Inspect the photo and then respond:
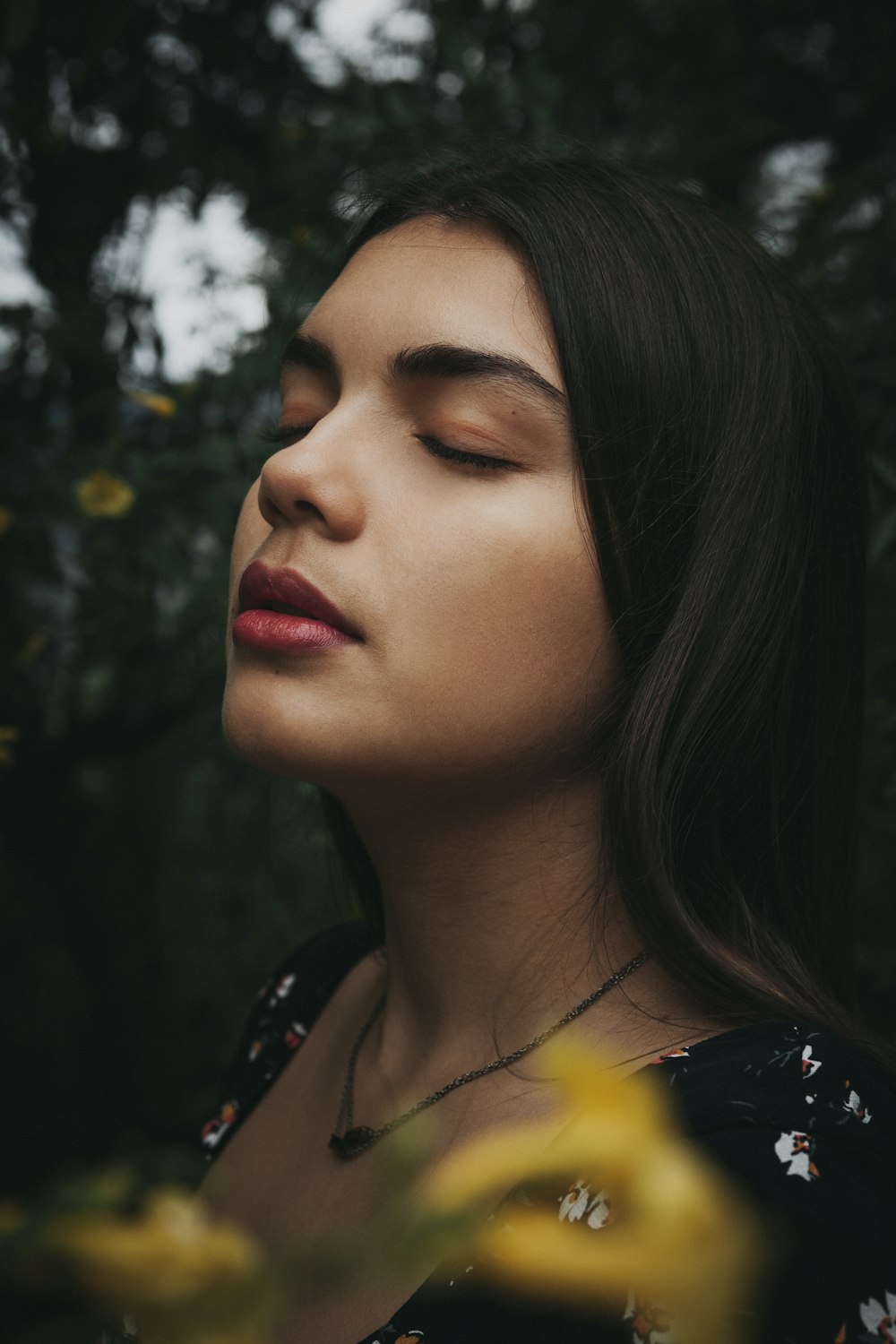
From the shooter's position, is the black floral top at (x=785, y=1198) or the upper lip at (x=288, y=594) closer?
the black floral top at (x=785, y=1198)

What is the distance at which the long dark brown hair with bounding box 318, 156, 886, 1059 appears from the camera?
110 centimetres

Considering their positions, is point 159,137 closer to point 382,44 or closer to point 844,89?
point 382,44

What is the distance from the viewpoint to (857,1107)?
0.92 meters

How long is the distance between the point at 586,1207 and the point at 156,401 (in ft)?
5.18

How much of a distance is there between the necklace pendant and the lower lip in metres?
0.54

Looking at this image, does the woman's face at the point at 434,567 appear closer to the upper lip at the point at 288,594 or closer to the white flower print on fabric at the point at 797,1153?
the upper lip at the point at 288,594

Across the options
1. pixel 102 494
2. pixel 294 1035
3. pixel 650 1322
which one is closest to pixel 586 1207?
pixel 650 1322

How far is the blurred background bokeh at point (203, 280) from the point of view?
1835 millimetres

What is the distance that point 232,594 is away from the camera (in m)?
1.20

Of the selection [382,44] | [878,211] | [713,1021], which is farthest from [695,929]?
[382,44]

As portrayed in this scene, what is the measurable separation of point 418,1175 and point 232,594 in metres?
0.60

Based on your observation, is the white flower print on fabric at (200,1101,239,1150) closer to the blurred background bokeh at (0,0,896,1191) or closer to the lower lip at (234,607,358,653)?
the blurred background bokeh at (0,0,896,1191)

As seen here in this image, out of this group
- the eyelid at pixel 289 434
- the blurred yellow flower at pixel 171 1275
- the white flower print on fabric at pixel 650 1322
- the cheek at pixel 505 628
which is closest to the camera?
the blurred yellow flower at pixel 171 1275

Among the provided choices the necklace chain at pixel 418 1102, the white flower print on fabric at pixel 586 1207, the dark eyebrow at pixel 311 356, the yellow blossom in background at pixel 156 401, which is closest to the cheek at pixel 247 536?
the dark eyebrow at pixel 311 356
